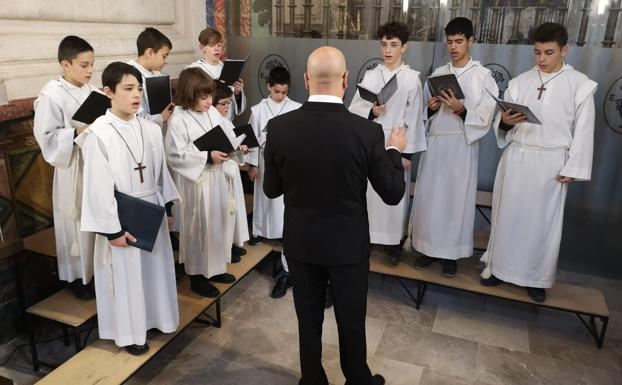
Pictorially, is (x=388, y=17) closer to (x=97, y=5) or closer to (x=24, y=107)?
(x=97, y=5)

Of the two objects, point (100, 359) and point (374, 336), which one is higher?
point (100, 359)

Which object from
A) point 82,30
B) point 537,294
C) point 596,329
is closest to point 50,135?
point 82,30

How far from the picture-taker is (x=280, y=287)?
177 inches

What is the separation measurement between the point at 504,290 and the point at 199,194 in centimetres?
245

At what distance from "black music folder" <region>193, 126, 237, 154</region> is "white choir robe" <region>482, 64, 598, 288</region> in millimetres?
2063

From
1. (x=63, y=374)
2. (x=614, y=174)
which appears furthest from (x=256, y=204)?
(x=614, y=174)

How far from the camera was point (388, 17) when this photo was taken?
215 inches

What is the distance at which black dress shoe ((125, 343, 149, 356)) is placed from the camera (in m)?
3.09

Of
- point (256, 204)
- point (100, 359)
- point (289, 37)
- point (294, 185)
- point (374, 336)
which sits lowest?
point (374, 336)

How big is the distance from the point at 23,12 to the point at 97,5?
811 mm

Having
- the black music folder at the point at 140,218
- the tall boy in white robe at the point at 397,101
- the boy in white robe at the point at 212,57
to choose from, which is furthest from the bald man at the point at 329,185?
the boy in white robe at the point at 212,57

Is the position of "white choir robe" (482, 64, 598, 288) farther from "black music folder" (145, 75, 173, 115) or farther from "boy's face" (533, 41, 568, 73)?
"black music folder" (145, 75, 173, 115)

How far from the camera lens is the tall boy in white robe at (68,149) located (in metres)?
3.32

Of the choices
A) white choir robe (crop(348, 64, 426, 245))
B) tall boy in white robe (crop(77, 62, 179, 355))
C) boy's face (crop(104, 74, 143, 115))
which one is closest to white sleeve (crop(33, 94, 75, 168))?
tall boy in white robe (crop(77, 62, 179, 355))
